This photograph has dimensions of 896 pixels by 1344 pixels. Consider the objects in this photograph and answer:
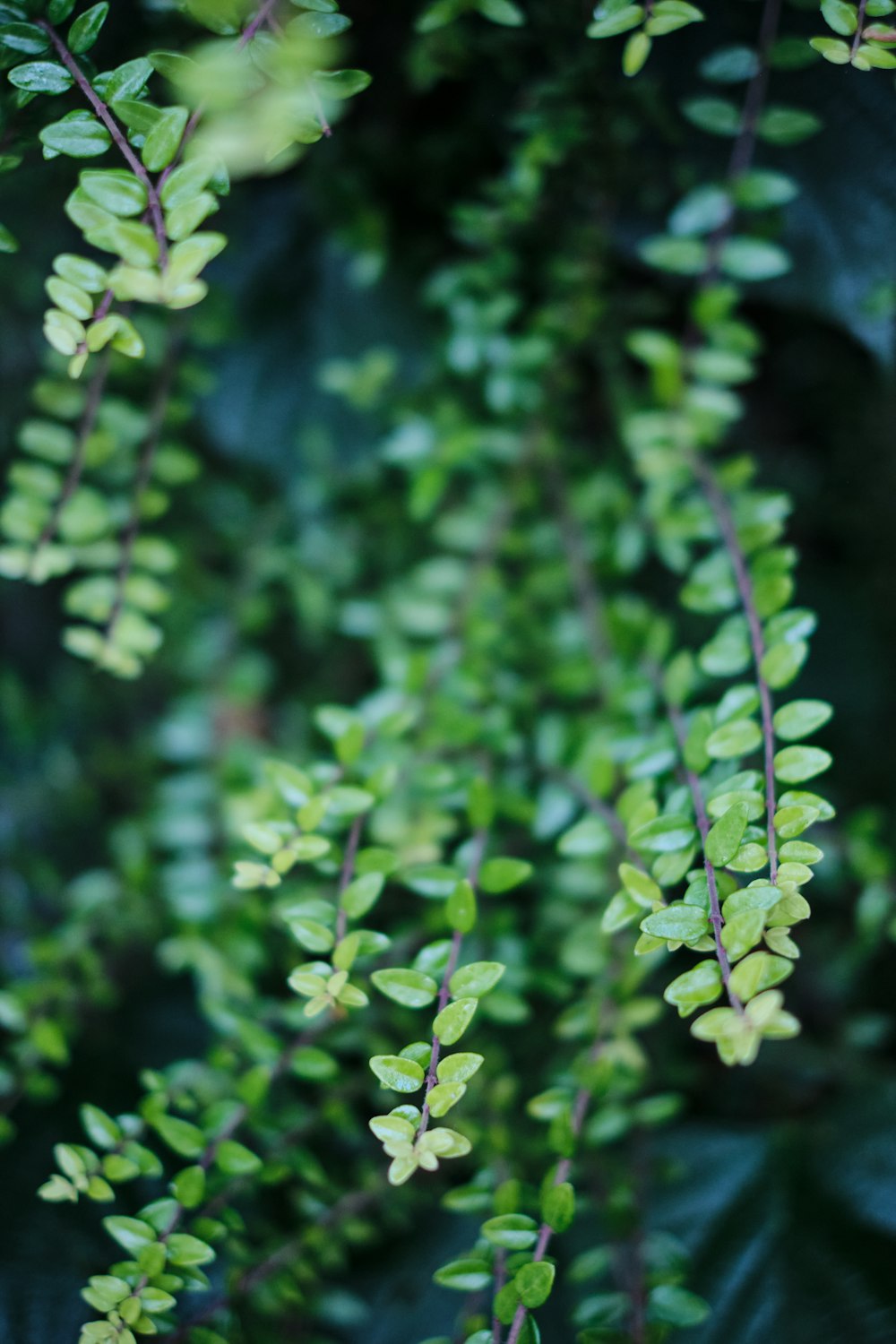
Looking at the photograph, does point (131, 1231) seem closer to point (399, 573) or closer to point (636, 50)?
point (399, 573)

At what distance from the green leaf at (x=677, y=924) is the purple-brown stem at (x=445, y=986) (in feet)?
0.39

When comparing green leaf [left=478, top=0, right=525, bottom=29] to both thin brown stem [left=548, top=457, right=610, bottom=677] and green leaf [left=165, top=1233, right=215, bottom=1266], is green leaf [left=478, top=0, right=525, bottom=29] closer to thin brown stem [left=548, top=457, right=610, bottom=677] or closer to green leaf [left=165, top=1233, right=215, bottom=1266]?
thin brown stem [left=548, top=457, right=610, bottom=677]

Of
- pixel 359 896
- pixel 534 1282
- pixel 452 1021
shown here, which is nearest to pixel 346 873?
pixel 359 896

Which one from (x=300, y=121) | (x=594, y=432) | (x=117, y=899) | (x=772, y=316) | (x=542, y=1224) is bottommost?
(x=117, y=899)

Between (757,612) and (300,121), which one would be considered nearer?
(300,121)

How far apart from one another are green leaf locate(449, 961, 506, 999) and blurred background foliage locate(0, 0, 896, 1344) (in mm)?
378

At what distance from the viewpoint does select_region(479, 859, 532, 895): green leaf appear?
0.59 metres

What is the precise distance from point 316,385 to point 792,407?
570 mm

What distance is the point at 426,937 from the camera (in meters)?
0.74

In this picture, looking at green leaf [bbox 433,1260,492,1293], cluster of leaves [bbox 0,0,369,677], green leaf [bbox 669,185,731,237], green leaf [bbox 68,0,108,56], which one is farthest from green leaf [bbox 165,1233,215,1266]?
green leaf [bbox 669,185,731,237]

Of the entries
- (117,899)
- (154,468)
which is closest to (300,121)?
(154,468)

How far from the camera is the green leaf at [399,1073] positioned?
17.8 inches

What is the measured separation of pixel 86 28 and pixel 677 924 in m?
0.58

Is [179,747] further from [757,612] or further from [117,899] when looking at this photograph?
[757,612]
